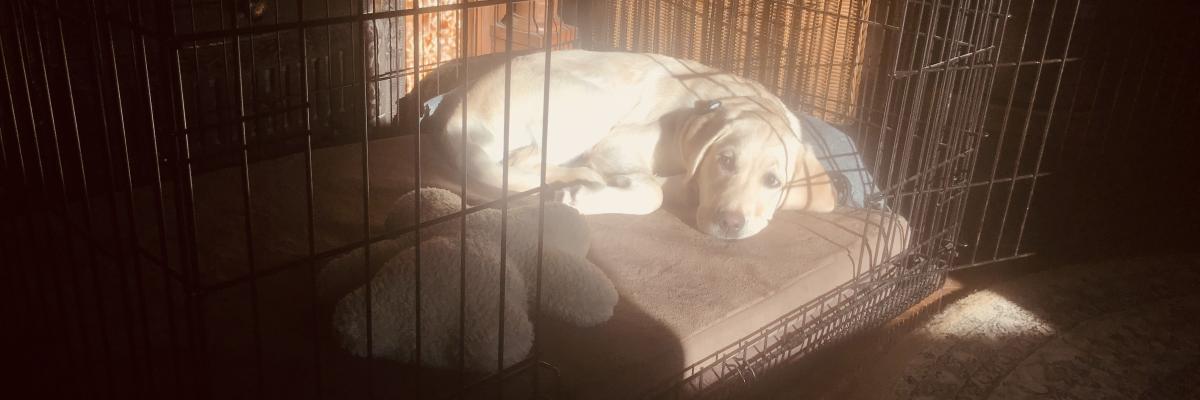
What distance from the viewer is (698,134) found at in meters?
2.81

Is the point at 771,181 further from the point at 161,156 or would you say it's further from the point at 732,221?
the point at 161,156

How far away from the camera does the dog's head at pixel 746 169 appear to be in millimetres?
2662

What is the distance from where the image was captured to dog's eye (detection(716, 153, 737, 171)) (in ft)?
8.79

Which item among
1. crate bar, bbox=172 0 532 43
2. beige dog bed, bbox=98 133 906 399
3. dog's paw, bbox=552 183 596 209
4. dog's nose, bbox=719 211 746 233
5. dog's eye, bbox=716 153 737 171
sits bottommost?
beige dog bed, bbox=98 133 906 399

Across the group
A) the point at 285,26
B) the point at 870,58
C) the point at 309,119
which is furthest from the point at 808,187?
the point at 285,26

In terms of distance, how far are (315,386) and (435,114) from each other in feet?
4.92

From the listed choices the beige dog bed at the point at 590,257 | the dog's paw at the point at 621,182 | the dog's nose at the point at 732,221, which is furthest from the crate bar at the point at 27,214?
the dog's nose at the point at 732,221

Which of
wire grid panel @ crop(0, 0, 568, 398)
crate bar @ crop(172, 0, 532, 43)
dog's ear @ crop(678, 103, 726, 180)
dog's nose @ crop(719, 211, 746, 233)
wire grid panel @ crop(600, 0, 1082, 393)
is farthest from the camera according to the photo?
wire grid panel @ crop(600, 0, 1082, 393)

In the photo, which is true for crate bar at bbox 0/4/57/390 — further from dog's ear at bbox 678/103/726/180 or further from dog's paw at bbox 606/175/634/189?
dog's ear at bbox 678/103/726/180

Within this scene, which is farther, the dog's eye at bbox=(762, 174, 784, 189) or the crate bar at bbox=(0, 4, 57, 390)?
the dog's eye at bbox=(762, 174, 784, 189)

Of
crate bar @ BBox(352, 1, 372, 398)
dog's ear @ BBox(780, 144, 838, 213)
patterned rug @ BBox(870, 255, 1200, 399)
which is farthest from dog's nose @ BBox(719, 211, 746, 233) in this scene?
crate bar @ BBox(352, 1, 372, 398)

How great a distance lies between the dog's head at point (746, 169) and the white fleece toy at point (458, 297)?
0.65 meters

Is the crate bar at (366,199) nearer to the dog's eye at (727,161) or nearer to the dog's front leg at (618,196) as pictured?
the dog's front leg at (618,196)

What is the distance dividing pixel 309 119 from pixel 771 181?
130 cm
